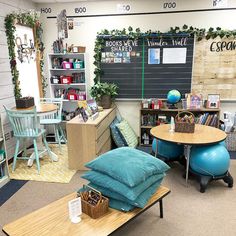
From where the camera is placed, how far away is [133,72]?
4.30 metres

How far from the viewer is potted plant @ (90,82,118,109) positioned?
407 centimetres

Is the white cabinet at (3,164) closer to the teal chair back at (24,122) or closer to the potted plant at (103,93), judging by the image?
the teal chair back at (24,122)

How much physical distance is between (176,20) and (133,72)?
1.13 m

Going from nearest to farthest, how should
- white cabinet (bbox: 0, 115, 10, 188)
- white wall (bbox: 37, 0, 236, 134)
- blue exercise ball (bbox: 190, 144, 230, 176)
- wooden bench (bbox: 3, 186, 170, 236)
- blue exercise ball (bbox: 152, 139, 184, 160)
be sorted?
wooden bench (bbox: 3, 186, 170, 236), blue exercise ball (bbox: 190, 144, 230, 176), white cabinet (bbox: 0, 115, 10, 188), blue exercise ball (bbox: 152, 139, 184, 160), white wall (bbox: 37, 0, 236, 134)

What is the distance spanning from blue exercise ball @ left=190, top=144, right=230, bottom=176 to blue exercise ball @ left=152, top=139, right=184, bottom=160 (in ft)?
1.58

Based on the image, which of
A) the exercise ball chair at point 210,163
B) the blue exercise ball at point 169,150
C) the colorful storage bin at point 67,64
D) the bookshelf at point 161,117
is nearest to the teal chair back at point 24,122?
the colorful storage bin at point 67,64

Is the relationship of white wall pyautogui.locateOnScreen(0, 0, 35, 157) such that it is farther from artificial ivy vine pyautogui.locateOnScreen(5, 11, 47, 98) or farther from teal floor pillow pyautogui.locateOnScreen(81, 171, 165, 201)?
teal floor pillow pyautogui.locateOnScreen(81, 171, 165, 201)

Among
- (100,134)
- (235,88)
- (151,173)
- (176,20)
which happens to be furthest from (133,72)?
(151,173)

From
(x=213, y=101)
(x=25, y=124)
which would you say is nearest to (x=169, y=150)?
(x=213, y=101)

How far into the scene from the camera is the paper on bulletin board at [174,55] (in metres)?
4.08

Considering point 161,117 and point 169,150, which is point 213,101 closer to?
point 161,117

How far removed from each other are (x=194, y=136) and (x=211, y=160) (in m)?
0.38

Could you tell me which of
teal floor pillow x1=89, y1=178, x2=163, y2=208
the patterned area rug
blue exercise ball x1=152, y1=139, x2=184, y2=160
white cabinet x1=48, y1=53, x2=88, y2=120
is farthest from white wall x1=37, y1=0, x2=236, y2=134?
teal floor pillow x1=89, y1=178, x2=163, y2=208

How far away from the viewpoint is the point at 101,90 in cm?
406
